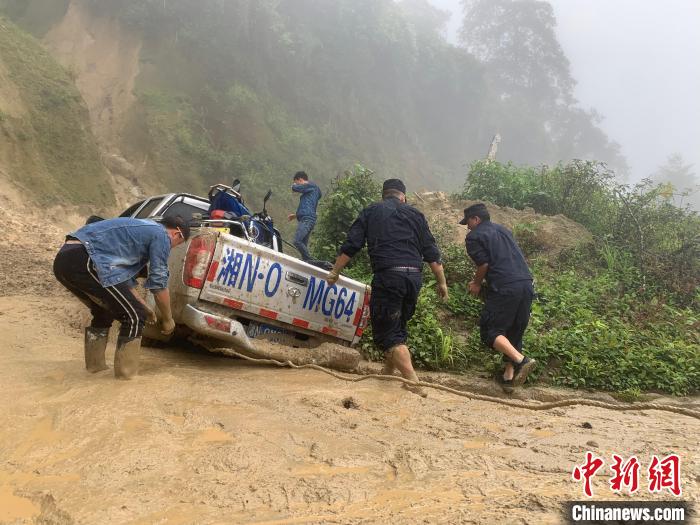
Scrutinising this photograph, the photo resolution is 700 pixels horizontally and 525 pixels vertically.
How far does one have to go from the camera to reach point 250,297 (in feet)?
13.6

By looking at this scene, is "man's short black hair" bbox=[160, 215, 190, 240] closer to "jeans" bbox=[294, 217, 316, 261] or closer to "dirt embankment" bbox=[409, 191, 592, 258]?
"jeans" bbox=[294, 217, 316, 261]

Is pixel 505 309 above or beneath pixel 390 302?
above

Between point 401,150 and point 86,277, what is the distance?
30846 millimetres

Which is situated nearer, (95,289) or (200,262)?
(95,289)

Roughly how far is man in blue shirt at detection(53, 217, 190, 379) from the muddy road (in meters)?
0.35

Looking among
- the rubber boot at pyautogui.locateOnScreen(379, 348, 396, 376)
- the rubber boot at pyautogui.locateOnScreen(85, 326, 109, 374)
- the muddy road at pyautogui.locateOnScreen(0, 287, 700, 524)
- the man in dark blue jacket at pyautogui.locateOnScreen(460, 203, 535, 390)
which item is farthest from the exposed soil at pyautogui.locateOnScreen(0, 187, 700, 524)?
the man in dark blue jacket at pyautogui.locateOnScreen(460, 203, 535, 390)

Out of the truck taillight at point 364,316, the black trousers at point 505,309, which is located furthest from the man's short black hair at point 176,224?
the black trousers at point 505,309

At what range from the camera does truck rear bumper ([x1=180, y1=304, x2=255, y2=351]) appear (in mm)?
3855

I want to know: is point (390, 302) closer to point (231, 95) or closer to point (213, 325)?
point (213, 325)

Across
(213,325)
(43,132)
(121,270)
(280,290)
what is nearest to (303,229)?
(280,290)

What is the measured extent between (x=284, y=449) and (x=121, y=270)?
1.92m

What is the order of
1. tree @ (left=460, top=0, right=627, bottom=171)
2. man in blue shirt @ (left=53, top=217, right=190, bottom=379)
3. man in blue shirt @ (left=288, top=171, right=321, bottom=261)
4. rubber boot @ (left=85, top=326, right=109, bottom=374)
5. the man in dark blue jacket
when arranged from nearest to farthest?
man in blue shirt @ (left=53, top=217, right=190, bottom=379) → rubber boot @ (left=85, top=326, right=109, bottom=374) → the man in dark blue jacket → man in blue shirt @ (left=288, top=171, right=321, bottom=261) → tree @ (left=460, top=0, right=627, bottom=171)

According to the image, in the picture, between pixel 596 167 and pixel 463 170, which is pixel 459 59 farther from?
pixel 596 167

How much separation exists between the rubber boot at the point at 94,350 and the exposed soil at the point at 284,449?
0.38ft
